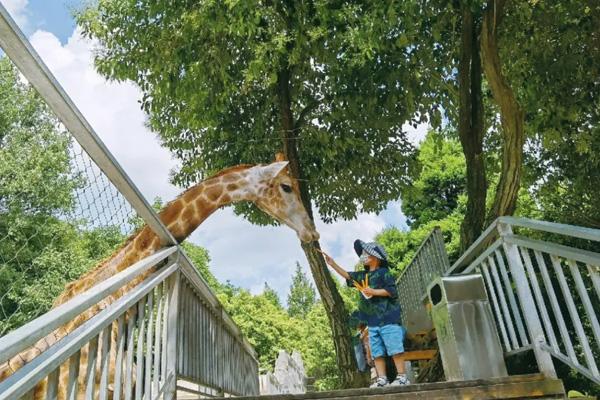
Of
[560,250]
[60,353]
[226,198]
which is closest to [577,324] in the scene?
[560,250]

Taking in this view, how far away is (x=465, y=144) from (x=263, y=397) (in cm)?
492

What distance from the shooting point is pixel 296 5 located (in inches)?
298

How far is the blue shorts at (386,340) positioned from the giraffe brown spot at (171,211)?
7.64 feet

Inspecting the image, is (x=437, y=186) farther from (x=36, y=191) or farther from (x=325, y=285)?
(x=36, y=191)

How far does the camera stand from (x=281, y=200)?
6.13 metres

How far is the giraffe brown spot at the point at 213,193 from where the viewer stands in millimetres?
5426

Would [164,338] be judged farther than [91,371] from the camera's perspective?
Yes

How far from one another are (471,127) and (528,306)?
12.6 feet

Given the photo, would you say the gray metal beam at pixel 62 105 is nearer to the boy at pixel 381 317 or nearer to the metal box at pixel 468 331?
the metal box at pixel 468 331

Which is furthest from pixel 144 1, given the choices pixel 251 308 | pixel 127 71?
pixel 251 308

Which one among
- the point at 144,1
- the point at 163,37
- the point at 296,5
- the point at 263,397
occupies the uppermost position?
the point at 144,1

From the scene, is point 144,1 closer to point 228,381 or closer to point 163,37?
point 163,37

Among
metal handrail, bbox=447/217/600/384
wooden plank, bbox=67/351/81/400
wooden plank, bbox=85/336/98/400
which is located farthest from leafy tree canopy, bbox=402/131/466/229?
wooden plank, bbox=67/351/81/400

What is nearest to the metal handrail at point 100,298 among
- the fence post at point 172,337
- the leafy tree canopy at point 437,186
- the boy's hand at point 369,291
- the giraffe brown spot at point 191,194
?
the fence post at point 172,337
